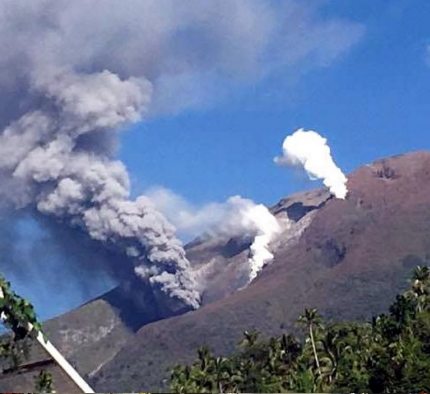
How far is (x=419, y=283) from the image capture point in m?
158

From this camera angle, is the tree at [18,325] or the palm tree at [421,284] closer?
the tree at [18,325]

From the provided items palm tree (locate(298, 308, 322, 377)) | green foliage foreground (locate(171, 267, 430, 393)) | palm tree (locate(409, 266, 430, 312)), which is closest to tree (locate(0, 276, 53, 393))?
green foliage foreground (locate(171, 267, 430, 393))

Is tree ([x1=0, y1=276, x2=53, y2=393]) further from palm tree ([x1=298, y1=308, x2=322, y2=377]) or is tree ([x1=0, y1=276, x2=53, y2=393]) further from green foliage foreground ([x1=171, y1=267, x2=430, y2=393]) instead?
palm tree ([x1=298, y1=308, x2=322, y2=377])

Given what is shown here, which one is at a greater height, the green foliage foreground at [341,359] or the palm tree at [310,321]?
the palm tree at [310,321]

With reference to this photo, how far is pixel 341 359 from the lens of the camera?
446ft

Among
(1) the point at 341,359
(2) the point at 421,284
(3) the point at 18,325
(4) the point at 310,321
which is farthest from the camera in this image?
(2) the point at 421,284

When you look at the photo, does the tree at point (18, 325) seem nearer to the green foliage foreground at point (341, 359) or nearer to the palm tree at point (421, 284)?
the green foliage foreground at point (341, 359)

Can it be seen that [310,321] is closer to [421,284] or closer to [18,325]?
[421,284]

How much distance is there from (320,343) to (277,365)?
7.62 meters

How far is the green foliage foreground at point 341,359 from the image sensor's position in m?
115

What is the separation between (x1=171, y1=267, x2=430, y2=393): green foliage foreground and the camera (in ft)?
376

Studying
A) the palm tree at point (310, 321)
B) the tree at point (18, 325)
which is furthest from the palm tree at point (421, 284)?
the tree at point (18, 325)

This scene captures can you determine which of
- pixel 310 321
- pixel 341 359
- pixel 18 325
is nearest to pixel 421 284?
pixel 310 321

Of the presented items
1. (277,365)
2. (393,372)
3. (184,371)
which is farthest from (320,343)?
(393,372)
